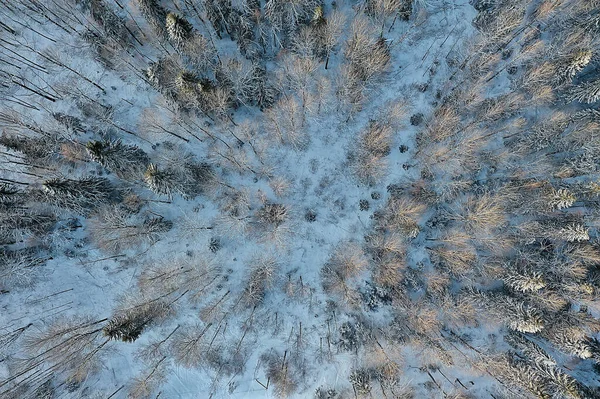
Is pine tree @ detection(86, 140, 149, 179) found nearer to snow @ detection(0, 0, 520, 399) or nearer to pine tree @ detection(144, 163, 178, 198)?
snow @ detection(0, 0, 520, 399)

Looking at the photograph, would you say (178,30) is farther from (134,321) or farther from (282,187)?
(134,321)

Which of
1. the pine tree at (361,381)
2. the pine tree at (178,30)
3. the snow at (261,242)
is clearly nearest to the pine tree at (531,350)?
the snow at (261,242)

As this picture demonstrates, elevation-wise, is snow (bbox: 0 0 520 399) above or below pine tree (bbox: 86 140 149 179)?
below

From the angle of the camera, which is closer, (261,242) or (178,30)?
(178,30)

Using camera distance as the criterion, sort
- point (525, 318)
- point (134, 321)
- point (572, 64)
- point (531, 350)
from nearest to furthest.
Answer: point (572, 64), point (525, 318), point (134, 321), point (531, 350)

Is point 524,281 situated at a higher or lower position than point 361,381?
higher

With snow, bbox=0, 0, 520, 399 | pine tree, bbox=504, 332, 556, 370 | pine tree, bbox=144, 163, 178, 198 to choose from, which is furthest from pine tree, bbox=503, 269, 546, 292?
pine tree, bbox=144, 163, 178, 198

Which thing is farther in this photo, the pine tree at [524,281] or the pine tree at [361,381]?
the pine tree at [361,381]

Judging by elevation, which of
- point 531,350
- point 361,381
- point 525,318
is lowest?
point 531,350

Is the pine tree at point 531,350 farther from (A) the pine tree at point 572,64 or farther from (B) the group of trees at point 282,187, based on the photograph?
(A) the pine tree at point 572,64

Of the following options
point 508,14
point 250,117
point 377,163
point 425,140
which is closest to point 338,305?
point 377,163

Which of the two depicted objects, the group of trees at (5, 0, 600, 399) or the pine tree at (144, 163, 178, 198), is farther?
the group of trees at (5, 0, 600, 399)

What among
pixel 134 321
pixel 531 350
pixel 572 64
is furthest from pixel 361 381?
pixel 572 64
